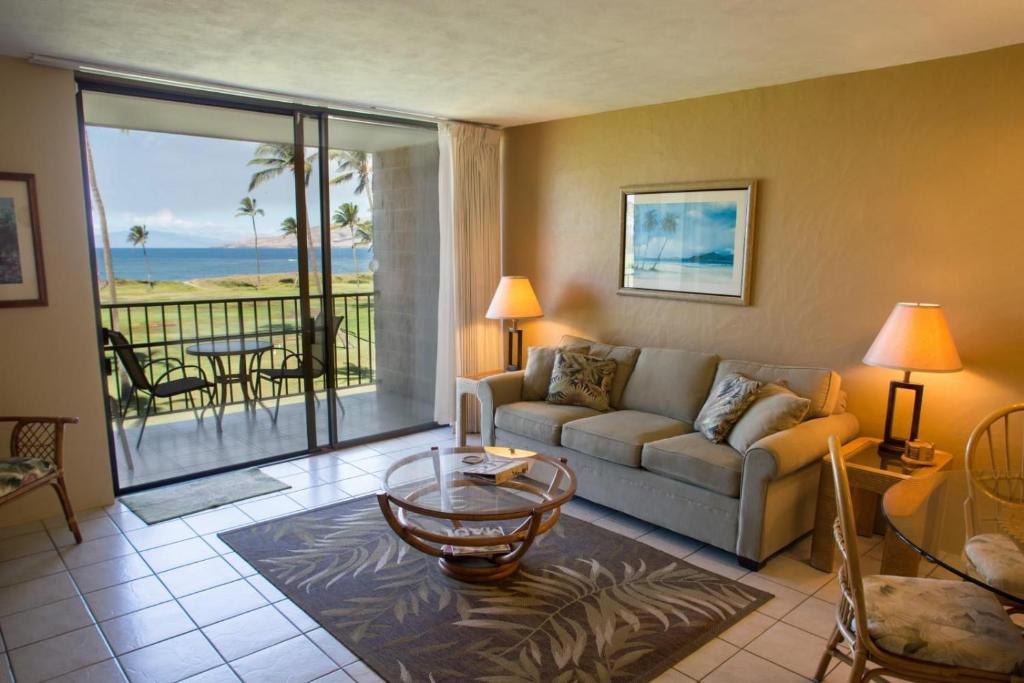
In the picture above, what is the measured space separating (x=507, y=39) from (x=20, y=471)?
305 cm

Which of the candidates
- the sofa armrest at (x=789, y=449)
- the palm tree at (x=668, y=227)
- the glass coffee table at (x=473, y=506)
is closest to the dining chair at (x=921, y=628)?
the sofa armrest at (x=789, y=449)

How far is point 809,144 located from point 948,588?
8.17 ft

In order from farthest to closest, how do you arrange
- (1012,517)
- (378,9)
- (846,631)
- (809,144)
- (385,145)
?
(385,145), (809,144), (378,9), (1012,517), (846,631)

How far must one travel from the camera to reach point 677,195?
421 cm

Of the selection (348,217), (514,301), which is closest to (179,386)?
(348,217)

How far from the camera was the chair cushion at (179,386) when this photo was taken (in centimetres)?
437

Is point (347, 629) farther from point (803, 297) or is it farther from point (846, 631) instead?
point (803, 297)

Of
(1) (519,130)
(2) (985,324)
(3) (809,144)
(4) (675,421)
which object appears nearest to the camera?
(2) (985,324)

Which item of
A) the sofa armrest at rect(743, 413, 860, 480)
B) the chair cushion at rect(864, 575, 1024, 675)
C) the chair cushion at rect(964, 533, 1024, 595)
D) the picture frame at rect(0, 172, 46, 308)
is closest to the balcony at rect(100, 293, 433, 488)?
the picture frame at rect(0, 172, 46, 308)

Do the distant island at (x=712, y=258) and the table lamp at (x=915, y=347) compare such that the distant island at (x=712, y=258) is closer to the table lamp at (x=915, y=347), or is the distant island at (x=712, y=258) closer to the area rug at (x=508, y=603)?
the table lamp at (x=915, y=347)

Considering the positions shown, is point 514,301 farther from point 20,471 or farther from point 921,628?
point 921,628

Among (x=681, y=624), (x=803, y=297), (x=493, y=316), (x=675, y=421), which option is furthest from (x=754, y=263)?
(x=681, y=624)

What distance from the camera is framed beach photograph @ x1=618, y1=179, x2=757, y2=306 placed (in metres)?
3.94

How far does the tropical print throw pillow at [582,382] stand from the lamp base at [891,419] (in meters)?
1.60
